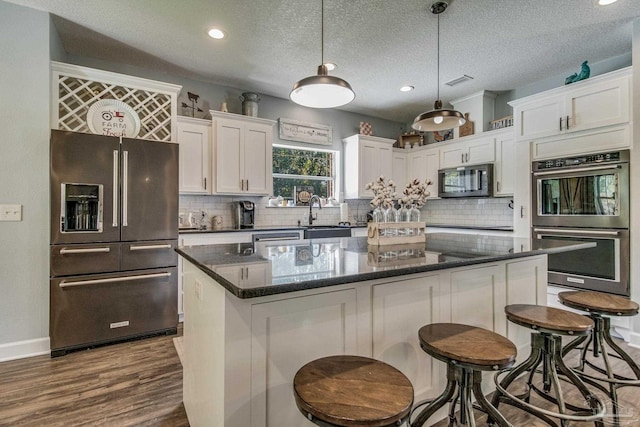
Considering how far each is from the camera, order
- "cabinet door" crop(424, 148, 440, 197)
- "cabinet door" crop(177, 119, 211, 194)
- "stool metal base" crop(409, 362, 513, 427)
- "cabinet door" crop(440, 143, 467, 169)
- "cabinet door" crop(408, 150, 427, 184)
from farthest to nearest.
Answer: "cabinet door" crop(408, 150, 427, 184), "cabinet door" crop(424, 148, 440, 197), "cabinet door" crop(440, 143, 467, 169), "cabinet door" crop(177, 119, 211, 194), "stool metal base" crop(409, 362, 513, 427)

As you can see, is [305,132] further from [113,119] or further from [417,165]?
[113,119]

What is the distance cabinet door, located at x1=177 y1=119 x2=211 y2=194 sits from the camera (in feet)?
12.2

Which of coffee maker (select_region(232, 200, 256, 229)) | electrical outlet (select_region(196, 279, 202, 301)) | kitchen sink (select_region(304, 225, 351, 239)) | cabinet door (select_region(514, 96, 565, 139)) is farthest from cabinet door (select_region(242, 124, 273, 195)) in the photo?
cabinet door (select_region(514, 96, 565, 139))

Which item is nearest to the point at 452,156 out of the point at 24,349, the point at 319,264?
the point at 319,264

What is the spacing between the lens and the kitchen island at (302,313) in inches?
44.4

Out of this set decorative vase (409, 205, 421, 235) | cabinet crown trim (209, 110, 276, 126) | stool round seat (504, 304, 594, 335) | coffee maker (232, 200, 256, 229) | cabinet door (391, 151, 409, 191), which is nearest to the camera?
stool round seat (504, 304, 594, 335)

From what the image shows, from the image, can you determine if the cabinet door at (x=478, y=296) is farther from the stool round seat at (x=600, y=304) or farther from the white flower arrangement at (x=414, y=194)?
the white flower arrangement at (x=414, y=194)

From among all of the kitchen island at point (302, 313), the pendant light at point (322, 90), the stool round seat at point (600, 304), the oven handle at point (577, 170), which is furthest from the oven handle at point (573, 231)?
the pendant light at point (322, 90)

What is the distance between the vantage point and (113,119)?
3.04 meters

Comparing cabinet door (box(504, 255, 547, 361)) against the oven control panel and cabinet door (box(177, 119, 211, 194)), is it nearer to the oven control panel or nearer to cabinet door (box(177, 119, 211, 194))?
the oven control panel

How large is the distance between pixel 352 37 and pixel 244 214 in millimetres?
2440

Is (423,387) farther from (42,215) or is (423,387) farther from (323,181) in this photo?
(323,181)

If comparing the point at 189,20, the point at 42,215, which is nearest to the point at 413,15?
the point at 189,20

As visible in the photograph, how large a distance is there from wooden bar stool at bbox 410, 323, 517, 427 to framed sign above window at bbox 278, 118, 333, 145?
3.76 m
